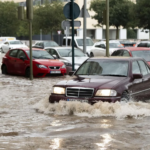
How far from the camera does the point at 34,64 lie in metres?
22.5

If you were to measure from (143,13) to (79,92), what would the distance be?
45.9 m

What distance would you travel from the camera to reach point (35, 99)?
577 inches

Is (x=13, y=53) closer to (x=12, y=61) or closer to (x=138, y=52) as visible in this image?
(x=12, y=61)

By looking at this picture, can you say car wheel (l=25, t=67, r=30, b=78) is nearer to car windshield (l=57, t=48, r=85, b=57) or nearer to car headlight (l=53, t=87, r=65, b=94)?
car windshield (l=57, t=48, r=85, b=57)

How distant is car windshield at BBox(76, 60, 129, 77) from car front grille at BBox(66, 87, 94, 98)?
114 centimetres

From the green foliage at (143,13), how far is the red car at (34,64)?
110 feet

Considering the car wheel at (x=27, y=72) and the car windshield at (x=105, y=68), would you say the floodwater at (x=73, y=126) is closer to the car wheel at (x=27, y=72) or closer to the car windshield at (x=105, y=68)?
the car windshield at (x=105, y=68)

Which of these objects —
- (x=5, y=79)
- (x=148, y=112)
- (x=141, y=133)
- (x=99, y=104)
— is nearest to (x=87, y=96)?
(x=99, y=104)

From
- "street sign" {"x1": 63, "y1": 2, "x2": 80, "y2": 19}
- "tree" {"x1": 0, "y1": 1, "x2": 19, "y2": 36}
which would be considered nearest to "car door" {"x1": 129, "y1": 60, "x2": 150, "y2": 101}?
"street sign" {"x1": 63, "y1": 2, "x2": 80, "y2": 19}

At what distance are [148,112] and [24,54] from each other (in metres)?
12.8

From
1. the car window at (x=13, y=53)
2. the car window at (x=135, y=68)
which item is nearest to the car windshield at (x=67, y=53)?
the car window at (x=13, y=53)

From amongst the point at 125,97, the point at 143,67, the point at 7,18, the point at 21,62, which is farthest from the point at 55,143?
the point at 7,18

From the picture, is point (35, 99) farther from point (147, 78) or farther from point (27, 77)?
point (27, 77)

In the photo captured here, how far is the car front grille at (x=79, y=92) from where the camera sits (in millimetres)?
11055
